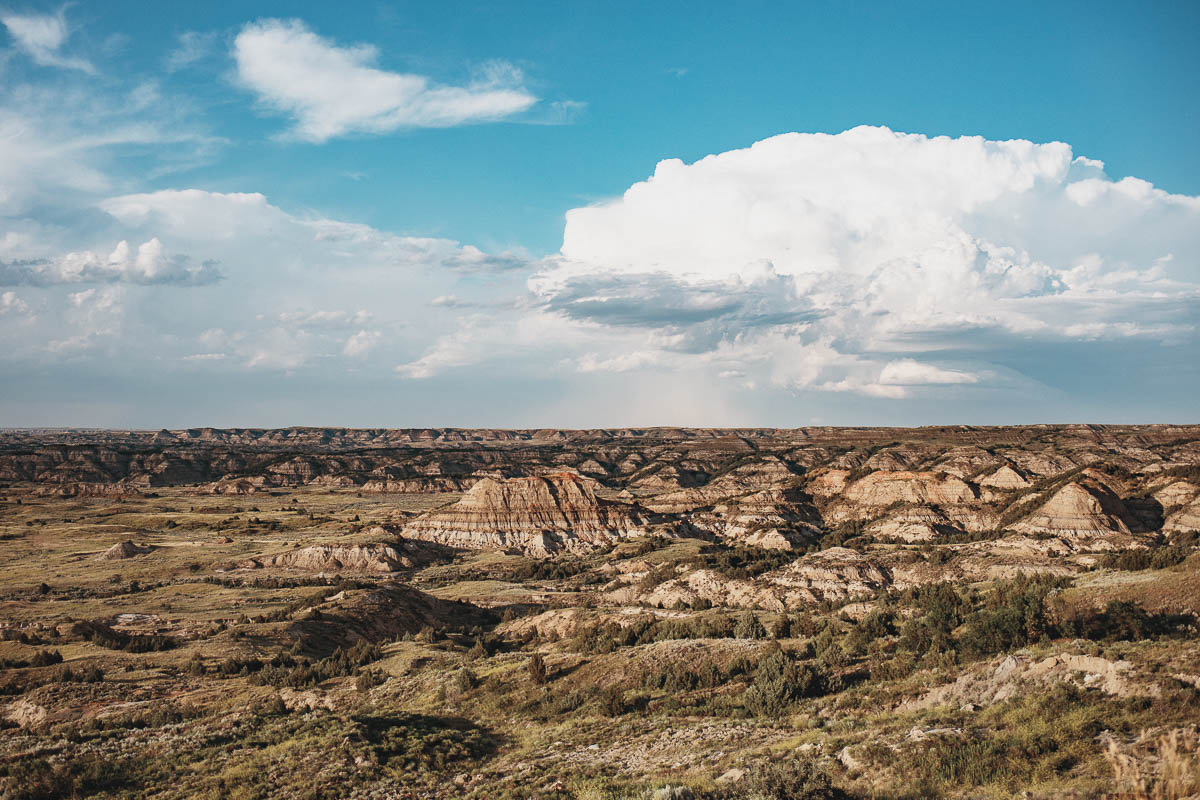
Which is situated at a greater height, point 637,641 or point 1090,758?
point 1090,758

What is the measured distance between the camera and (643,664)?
26922 mm

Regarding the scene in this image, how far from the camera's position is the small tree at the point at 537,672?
27817 millimetres

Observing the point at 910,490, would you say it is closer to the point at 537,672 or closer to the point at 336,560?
the point at 336,560

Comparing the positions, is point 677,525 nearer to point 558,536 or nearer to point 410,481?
point 558,536

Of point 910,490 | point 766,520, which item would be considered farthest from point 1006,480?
point 766,520

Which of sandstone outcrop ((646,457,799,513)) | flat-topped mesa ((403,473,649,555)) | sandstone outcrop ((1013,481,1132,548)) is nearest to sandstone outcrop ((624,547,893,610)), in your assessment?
sandstone outcrop ((1013,481,1132,548))

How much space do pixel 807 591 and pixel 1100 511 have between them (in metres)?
40.7

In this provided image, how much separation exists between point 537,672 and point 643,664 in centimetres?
446

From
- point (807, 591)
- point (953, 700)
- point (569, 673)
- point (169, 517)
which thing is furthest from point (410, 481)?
point (953, 700)

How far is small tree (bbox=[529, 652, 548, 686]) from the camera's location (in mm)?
27817

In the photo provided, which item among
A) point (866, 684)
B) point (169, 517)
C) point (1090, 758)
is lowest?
point (169, 517)

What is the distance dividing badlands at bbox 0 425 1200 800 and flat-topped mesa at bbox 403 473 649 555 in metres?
8.45

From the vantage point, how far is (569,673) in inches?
1126

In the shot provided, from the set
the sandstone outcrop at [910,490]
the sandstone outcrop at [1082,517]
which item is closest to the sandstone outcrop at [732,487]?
the sandstone outcrop at [910,490]
